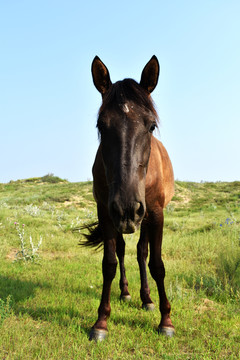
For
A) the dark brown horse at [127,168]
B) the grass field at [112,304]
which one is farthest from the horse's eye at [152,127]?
the grass field at [112,304]

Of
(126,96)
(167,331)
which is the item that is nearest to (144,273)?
(167,331)

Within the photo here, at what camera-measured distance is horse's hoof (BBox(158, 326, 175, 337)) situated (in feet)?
10.3

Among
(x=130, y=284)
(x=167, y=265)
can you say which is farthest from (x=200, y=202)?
(x=130, y=284)

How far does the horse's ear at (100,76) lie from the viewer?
3.05m

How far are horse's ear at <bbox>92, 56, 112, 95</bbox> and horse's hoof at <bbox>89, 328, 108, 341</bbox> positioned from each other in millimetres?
2613

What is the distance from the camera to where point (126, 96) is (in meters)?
2.80

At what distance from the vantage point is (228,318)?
3.58 m

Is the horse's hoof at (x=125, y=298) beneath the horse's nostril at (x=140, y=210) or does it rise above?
beneath

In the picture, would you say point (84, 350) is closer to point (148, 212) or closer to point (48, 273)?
point (148, 212)

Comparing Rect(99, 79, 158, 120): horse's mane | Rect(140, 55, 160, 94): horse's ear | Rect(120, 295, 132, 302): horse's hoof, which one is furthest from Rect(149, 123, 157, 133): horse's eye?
Rect(120, 295, 132, 302): horse's hoof

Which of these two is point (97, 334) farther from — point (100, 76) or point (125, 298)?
point (100, 76)

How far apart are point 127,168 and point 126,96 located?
32.4 inches

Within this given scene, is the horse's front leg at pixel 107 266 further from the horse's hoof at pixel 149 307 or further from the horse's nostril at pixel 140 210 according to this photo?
the horse's nostril at pixel 140 210

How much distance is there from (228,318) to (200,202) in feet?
49.5
